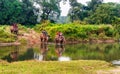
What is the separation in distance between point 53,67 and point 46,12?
55440 mm

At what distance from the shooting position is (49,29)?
52.5 meters

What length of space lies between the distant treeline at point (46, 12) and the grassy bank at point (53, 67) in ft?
146

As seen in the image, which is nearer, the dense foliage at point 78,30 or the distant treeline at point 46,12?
the dense foliage at point 78,30

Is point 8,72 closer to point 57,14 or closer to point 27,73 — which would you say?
point 27,73

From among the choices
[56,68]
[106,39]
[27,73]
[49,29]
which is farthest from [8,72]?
[106,39]

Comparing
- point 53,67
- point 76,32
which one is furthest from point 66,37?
point 53,67

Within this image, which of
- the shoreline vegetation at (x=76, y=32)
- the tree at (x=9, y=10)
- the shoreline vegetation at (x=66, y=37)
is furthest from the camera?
the tree at (x=9, y=10)

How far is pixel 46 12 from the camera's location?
2854 inches

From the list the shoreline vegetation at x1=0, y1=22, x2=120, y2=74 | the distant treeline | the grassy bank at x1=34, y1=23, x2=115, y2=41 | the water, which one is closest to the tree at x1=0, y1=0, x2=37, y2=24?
the distant treeline

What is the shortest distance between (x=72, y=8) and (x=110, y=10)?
10520 mm

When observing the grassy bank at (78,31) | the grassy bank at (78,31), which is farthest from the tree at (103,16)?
the grassy bank at (78,31)

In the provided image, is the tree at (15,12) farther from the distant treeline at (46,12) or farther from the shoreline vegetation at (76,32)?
the shoreline vegetation at (76,32)

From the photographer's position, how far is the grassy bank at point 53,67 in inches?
643

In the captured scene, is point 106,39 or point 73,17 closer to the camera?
point 106,39
